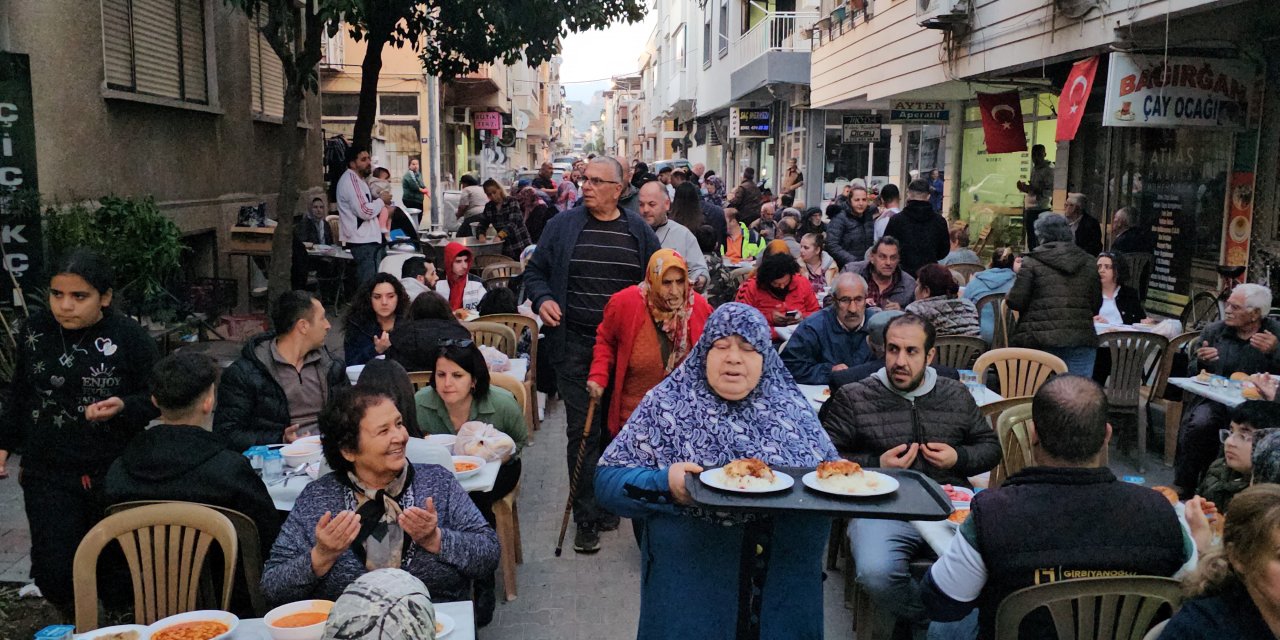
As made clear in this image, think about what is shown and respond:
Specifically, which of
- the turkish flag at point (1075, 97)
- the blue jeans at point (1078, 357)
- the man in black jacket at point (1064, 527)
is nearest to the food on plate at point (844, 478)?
the man in black jacket at point (1064, 527)

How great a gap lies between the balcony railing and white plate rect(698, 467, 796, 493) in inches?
861

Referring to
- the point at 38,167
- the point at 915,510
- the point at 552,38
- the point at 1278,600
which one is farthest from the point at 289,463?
the point at 552,38

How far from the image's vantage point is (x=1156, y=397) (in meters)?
7.90

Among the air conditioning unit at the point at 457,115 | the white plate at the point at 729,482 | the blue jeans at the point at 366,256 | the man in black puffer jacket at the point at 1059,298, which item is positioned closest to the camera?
the white plate at the point at 729,482

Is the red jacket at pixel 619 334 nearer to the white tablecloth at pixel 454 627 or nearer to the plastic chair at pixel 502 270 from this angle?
the white tablecloth at pixel 454 627

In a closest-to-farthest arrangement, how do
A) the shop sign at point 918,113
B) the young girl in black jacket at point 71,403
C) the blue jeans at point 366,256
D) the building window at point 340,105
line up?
the young girl in black jacket at point 71,403, the blue jeans at point 366,256, the shop sign at point 918,113, the building window at point 340,105

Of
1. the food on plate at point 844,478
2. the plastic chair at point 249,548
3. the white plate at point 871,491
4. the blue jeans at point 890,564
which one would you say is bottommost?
the blue jeans at point 890,564

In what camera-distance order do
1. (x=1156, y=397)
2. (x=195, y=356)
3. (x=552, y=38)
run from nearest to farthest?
(x=195, y=356), (x=1156, y=397), (x=552, y=38)

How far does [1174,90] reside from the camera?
9.63 m

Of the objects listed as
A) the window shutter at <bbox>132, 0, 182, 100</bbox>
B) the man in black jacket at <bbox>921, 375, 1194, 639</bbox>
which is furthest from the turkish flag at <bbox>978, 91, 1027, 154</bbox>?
the man in black jacket at <bbox>921, 375, 1194, 639</bbox>

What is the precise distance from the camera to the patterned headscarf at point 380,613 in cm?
203

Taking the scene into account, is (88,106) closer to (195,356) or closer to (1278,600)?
(195,356)

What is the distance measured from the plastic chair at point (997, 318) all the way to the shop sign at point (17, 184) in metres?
7.55

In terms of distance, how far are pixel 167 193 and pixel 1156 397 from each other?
9872mm
